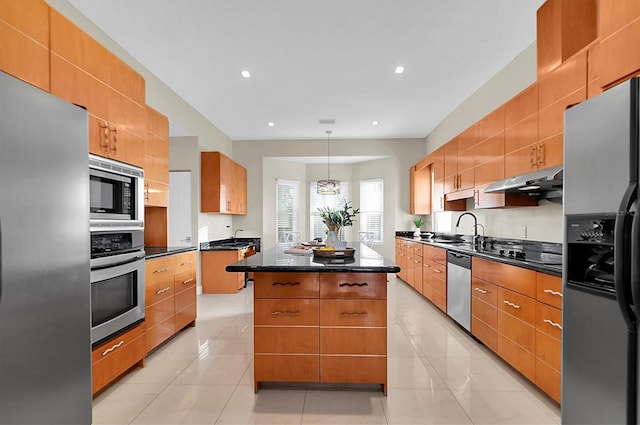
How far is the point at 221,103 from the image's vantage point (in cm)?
513

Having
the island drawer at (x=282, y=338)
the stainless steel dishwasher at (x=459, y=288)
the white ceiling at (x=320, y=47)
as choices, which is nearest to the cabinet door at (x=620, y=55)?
the white ceiling at (x=320, y=47)

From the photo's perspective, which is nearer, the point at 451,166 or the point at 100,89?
the point at 100,89

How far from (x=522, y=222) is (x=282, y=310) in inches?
113

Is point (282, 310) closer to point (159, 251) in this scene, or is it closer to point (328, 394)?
point (328, 394)

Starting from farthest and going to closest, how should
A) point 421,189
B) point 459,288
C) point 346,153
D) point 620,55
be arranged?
point 346,153 → point 421,189 → point 459,288 → point 620,55

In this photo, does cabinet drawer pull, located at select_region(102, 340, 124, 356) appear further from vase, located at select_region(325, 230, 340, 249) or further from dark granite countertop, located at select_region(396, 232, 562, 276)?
dark granite countertop, located at select_region(396, 232, 562, 276)

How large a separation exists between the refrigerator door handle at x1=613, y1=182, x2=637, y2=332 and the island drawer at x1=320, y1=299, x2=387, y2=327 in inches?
52.4

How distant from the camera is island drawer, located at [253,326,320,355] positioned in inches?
94.3

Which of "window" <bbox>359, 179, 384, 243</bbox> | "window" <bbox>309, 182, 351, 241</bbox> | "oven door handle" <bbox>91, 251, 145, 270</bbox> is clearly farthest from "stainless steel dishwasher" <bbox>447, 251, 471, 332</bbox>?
"window" <bbox>309, 182, 351, 241</bbox>

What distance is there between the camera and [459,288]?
3754 millimetres

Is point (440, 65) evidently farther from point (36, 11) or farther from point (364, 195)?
point (364, 195)

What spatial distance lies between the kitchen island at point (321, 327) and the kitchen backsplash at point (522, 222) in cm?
191

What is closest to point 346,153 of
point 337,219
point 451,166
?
point 451,166

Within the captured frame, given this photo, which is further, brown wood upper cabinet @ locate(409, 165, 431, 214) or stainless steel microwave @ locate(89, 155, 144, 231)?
brown wood upper cabinet @ locate(409, 165, 431, 214)
